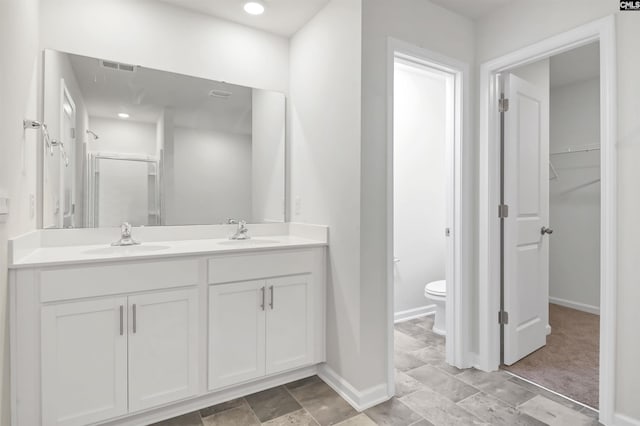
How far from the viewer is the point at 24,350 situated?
1.45m

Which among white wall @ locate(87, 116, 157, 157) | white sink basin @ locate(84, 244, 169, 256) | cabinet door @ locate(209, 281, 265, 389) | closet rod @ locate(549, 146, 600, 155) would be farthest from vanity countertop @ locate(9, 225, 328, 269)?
closet rod @ locate(549, 146, 600, 155)

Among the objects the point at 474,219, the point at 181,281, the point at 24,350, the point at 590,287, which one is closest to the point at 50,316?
the point at 24,350

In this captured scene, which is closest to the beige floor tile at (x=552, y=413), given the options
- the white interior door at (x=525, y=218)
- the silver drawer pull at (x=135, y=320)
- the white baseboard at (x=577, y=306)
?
the white interior door at (x=525, y=218)

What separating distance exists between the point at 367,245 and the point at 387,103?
84 cm

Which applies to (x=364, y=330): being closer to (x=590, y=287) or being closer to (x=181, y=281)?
(x=181, y=281)

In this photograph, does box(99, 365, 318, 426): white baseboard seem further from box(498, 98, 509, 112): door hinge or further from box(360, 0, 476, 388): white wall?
box(498, 98, 509, 112): door hinge

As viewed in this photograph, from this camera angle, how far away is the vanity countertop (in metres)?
1.51

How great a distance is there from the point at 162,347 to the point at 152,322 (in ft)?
0.47

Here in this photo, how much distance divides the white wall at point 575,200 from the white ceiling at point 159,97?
3.58 meters

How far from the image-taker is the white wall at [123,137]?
6.91 ft

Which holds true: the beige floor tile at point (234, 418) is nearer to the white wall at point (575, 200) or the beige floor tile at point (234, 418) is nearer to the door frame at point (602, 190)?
the door frame at point (602, 190)

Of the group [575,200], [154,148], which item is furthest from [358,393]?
[575,200]

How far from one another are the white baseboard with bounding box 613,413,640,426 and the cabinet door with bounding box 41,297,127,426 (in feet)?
7.83

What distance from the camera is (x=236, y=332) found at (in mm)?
1938
